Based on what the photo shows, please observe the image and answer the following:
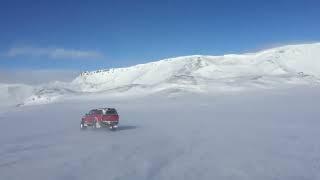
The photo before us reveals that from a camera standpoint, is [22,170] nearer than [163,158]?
Yes

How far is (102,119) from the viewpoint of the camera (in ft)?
113

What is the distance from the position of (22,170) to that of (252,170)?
7.22 meters

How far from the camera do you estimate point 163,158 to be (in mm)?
19172

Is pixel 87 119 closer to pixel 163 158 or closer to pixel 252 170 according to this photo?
pixel 163 158

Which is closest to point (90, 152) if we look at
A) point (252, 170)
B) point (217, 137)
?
point (252, 170)

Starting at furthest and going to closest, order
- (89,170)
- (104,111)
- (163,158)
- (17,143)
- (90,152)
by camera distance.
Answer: (104,111), (17,143), (90,152), (163,158), (89,170)

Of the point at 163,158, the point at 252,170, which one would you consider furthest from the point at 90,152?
the point at 252,170

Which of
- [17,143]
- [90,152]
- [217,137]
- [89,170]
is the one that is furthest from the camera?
[217,137]

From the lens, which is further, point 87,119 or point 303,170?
point 87,119

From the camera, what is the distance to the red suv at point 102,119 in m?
34.2

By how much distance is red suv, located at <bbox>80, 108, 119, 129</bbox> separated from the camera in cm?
3422

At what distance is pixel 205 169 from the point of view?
645 inches

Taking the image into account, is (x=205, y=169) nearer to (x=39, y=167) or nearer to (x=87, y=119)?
(x=39, y=167)

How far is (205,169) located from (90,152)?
6.23 m
